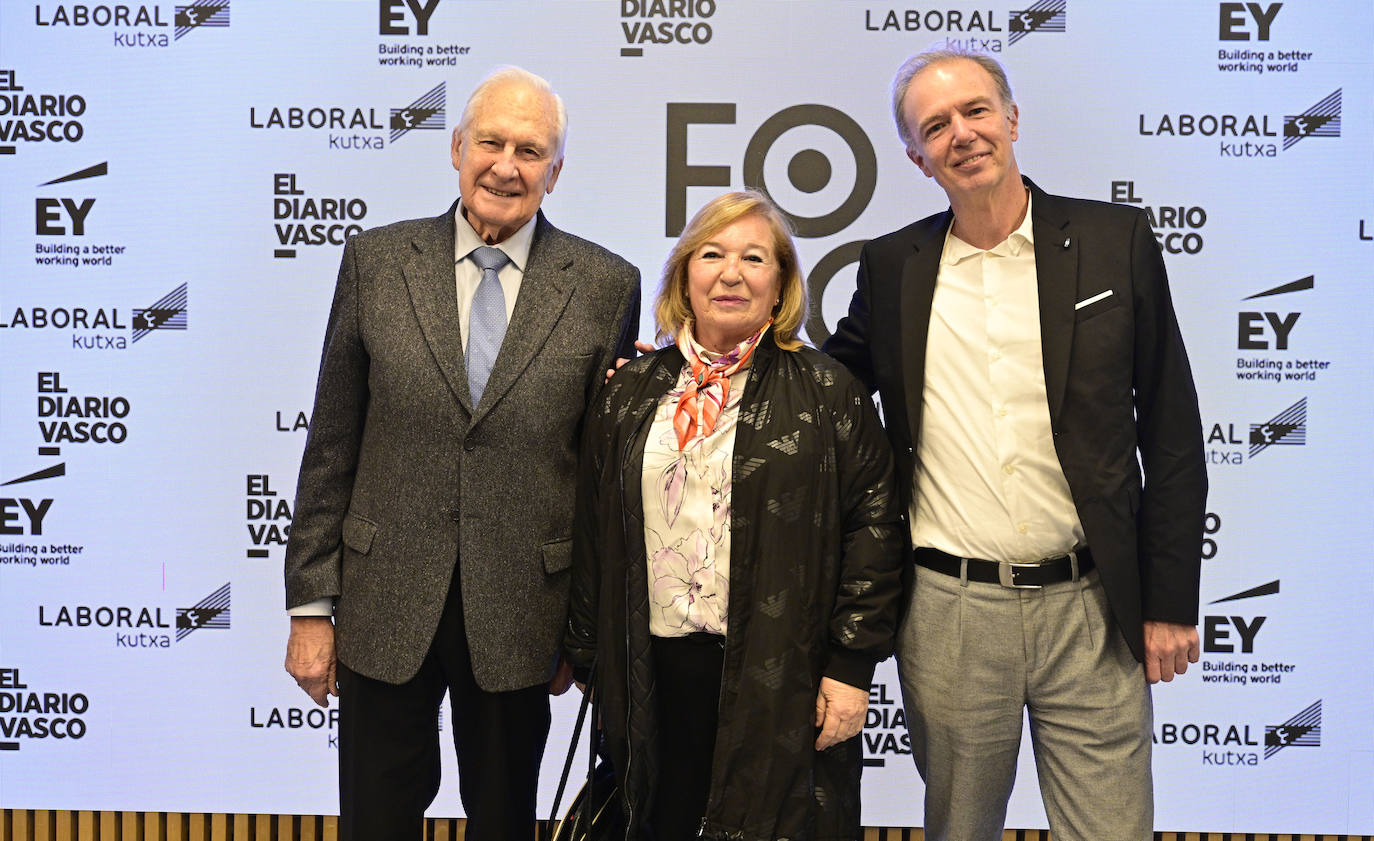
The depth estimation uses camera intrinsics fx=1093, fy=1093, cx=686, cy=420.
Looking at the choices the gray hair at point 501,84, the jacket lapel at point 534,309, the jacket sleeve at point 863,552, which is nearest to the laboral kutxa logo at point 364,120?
the gray hair at point 501,84

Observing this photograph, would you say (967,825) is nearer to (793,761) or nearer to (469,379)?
(793,761)

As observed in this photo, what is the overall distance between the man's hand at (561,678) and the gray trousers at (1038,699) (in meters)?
0.72

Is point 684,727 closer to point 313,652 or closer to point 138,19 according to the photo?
point 313,652

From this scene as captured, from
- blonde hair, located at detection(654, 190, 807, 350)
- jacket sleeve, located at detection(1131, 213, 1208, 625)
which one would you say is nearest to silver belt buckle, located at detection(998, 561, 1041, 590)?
jacket sleeve, located at detection(1131, 213, 1208, 625)

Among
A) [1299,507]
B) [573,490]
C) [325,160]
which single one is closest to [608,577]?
[573,490]

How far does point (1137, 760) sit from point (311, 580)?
5.45 feet

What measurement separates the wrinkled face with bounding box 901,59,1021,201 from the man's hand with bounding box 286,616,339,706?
61.2 inches

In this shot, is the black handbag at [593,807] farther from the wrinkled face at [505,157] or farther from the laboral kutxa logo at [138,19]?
the laboral kutxa logo at [138,19]

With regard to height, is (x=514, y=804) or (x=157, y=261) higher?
(x=157, y=261)

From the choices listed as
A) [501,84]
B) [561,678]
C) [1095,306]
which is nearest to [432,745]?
[561,678]

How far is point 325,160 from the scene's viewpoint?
343cm

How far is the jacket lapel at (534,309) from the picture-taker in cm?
211

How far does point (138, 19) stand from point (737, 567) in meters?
2.80

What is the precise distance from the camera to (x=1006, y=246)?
7.11ft
